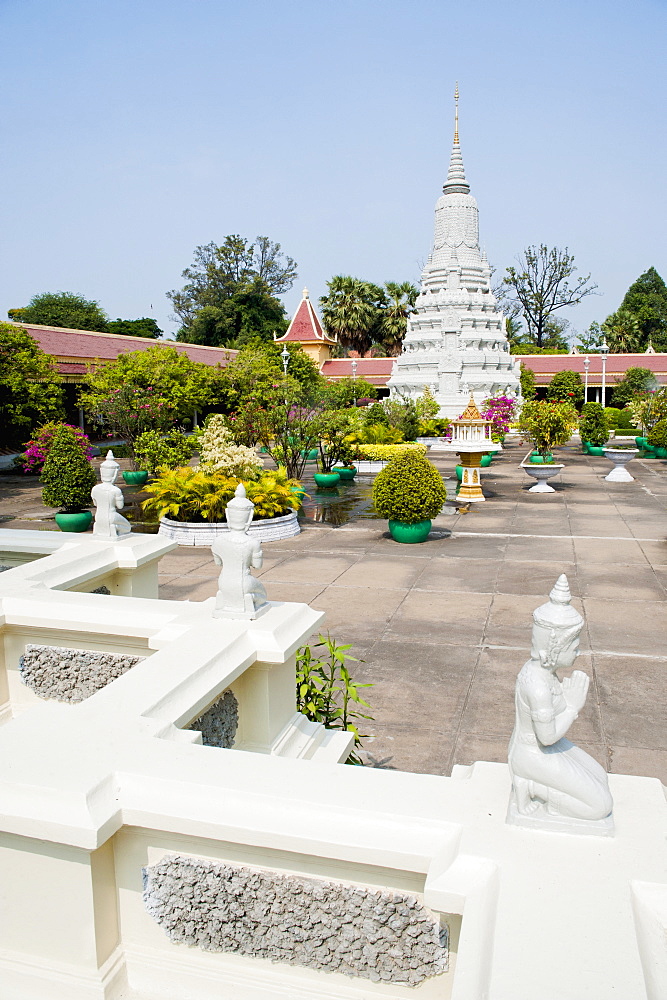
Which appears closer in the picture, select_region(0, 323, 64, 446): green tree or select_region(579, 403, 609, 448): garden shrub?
select_region(0, 323, 64, 446): green tree

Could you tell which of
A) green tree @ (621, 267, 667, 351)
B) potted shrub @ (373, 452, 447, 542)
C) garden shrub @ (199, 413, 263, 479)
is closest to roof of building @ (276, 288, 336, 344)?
green tree @ (621, 267, 667, 351)

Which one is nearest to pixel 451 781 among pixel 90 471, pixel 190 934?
pixel 190 934

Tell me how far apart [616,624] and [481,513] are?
25.7ft

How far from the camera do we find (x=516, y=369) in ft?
131

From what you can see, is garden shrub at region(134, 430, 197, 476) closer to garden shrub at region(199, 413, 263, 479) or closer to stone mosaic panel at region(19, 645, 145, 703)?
garden shrub at region(199, 413, 263, 479)

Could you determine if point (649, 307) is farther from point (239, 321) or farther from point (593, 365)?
point (239, 321)

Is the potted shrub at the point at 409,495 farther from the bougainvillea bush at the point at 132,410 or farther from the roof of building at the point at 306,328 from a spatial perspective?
the roof of building at the point at 306,328

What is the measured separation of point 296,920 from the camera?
2418 millimetres

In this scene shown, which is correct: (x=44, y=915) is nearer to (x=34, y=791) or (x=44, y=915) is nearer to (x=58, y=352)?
(x=34, y=791)

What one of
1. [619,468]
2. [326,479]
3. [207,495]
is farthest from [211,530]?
[619,468]

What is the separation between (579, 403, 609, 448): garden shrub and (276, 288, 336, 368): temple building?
22.9 meters

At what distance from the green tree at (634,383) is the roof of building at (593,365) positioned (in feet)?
5.67

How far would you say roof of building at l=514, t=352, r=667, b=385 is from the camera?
147 feet

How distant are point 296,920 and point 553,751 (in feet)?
3.19
